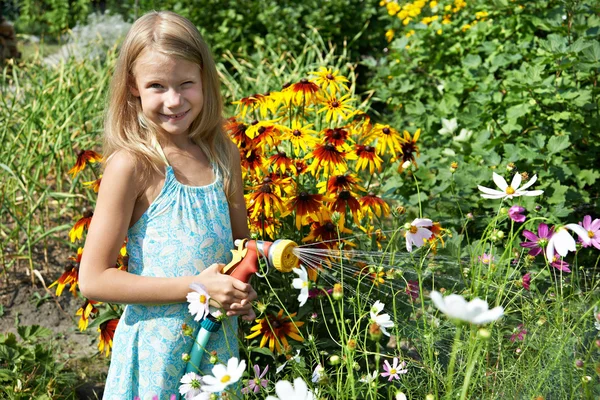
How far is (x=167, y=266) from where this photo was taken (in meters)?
1.69

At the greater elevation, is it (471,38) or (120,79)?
(120,79)

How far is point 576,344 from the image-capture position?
5.25 feet

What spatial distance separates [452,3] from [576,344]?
10.5ft

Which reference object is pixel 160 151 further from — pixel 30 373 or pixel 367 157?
pixel 30 373

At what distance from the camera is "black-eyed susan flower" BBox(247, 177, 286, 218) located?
1928mm

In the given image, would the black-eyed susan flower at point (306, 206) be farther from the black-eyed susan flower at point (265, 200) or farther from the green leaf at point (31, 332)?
the green leaf at point (31, 332)

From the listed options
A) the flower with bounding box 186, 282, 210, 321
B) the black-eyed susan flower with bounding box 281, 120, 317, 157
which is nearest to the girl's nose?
the flower with bounding box 186, 282, 210, 321

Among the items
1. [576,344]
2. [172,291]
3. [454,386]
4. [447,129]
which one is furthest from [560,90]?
[172,291]

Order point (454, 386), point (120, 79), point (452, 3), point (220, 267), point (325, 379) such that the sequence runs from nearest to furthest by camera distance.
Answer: point (325, 379) → point (454, 386) → point (220, 267) → point (120, 79) → point (452, 3)

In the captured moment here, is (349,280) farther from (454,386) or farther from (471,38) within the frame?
(471,38)

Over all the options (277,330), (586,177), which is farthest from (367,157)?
(586,177)

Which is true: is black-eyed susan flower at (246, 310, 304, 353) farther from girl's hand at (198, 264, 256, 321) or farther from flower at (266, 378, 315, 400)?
flower at (266, 378, 315, 400)

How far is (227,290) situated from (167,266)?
0.21 metres

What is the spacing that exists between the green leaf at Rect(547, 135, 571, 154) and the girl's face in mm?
1474
